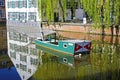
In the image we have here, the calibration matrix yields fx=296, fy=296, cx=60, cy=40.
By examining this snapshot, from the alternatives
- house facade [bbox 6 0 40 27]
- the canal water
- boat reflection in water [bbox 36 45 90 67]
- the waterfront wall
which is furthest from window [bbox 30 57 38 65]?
house facade [bbox 6 0 40 27]

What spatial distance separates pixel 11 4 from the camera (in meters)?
50.9

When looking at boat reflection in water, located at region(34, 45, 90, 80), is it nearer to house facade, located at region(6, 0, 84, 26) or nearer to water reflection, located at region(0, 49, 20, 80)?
water reflection, located at region(0, 49, 20, 80)

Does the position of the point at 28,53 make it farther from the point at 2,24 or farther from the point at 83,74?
the point at 2,24

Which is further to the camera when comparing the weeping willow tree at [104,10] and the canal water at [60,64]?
the weeping willow tree at [104,10]

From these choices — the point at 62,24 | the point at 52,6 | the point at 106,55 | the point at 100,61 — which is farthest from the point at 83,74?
the point at 62,24

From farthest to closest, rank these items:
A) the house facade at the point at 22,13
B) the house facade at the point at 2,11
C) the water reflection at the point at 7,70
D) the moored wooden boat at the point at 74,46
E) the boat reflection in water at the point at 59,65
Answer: the house facade at the point at 2,11
the house facade at the point at 22,13
the moored wooden boat at the point at 74,46
the water reflection at the point at 7,70
the boat reflection in water at the point at 59,65

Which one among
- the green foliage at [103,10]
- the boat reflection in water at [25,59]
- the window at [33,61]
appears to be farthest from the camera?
the green foliage at [103,10]

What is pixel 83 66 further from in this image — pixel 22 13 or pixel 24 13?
pixel 22 13

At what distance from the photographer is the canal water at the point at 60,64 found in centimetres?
1617

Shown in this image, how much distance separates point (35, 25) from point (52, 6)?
1227 cm

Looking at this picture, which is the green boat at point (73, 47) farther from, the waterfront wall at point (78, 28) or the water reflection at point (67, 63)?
the waterfront wall at point (78, 28)

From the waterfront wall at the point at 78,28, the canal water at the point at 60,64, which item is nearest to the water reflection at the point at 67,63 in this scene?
the canal water at the point at 60,64

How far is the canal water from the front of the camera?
16172mm

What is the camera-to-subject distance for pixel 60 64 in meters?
19.2
